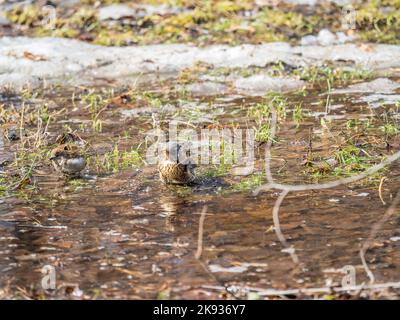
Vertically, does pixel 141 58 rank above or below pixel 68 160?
above

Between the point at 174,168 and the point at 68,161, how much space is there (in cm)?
91

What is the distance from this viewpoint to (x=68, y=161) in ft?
20.3

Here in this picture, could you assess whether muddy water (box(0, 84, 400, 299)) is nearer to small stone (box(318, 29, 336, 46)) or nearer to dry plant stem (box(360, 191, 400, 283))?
dry plant stem (box(360, 191, 400, 283))

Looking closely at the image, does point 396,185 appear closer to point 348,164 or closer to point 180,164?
point 348,164

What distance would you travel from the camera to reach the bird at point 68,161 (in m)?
6.19

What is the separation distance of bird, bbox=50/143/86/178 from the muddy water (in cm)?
10

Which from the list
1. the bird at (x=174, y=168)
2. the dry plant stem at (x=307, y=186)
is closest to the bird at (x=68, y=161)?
the bird at (x=174, y=168)

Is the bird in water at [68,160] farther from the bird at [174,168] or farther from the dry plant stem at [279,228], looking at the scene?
the dry plant stem at [279,228]

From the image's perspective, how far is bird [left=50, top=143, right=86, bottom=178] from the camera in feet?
20.3

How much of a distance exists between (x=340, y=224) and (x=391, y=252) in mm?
530

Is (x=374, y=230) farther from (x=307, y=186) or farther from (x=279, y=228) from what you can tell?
(x=307, y=186)

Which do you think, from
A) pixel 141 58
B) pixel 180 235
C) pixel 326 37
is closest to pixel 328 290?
pixel 180 235

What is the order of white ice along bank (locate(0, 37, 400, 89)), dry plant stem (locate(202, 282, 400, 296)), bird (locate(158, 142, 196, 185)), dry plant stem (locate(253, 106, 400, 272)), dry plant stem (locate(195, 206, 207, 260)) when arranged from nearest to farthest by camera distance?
dry plant stem (locate(202, 282, 400, 296)) → dry plant stem (locate(195, 206, 207, 260)) → dry plant stem (locate(253, 106, 400, 272)) → bird (locate(158, 142, 196, 185)) → white ice along bank (locate(0, 37, 400, 89))

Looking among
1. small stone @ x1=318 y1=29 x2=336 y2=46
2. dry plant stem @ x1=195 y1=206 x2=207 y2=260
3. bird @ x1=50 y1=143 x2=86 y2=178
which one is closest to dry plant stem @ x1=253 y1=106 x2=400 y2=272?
dry plant stem @ x1=195 y1=206 x2=207 y2=260
